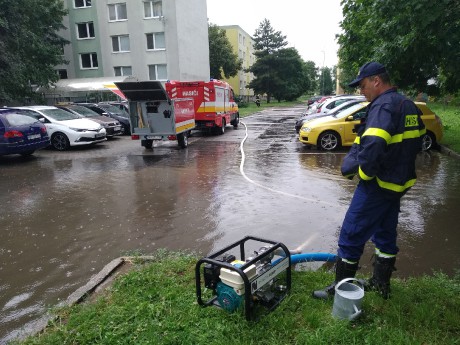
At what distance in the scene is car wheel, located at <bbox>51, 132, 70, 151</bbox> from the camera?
1394 cm

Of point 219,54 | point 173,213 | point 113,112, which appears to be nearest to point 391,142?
point 173,213

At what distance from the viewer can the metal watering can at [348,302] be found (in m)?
2.90

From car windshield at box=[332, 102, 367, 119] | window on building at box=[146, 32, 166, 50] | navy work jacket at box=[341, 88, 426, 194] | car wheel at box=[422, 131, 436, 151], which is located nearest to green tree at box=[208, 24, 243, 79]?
window on building at box=[146, 32, 166, 50]

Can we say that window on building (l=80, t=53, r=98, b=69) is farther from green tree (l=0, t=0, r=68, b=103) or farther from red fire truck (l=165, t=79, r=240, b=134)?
red fire truck (l=165, t=79, r=240, b=134)

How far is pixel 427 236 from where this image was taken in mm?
5086

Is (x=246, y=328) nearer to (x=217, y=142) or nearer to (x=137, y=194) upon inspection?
(x=137, y=194)

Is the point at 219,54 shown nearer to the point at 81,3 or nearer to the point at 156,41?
the point at 156,41

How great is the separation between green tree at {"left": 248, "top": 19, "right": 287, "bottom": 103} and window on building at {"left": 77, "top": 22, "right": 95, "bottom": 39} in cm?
3054

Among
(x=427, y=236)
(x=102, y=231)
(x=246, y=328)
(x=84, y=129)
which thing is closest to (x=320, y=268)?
(x=246, y=328)

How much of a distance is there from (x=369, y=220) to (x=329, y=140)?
9660 mm

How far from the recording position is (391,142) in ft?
9.84

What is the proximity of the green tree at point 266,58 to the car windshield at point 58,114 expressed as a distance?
4756 cm

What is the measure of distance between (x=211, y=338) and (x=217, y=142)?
13.3m

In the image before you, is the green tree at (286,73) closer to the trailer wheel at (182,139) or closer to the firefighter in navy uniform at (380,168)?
the trailer wheel at (182,139)
